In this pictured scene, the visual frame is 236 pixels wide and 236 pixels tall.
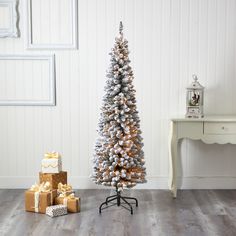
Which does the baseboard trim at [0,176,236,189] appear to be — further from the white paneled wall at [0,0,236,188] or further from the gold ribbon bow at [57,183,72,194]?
the gold ribbon bow at [57,183,72,194]

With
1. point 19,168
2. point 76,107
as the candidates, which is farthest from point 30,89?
point 19,168

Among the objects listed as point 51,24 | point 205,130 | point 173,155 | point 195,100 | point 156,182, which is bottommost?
point 156,182

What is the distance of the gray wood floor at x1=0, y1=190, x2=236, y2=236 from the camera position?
350 centimetres

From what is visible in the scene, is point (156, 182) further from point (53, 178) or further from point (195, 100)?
point (53, 178)

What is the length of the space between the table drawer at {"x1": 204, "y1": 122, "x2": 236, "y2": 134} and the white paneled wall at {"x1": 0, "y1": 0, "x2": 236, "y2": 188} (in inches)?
15.9

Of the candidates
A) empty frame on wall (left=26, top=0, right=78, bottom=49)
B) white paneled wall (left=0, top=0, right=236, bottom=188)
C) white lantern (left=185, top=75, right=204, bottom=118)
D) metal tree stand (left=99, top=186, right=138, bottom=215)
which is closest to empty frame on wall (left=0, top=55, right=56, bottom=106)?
white paneled wall (left=0, top=0, right=236, bottom=188)

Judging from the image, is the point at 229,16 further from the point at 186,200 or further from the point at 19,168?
the point at 19,168

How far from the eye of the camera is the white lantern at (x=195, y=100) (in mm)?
A: 4461

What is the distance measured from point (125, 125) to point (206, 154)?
1.22 meters

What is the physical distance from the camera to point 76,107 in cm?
475

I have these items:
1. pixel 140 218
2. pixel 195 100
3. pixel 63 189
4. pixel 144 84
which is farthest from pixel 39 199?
pixel 195 100

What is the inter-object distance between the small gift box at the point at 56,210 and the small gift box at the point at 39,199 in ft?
0.26

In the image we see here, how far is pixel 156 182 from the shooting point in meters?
4.80

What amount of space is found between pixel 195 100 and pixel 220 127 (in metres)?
0.36
